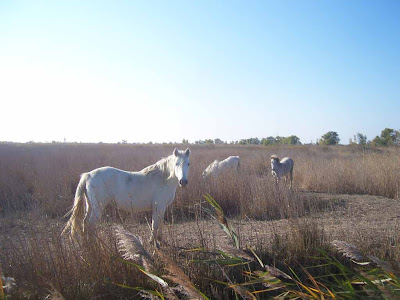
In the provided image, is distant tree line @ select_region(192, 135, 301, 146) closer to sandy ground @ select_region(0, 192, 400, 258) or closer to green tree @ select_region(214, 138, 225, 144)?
green tree @ select_region(214, 138, 225, 144)

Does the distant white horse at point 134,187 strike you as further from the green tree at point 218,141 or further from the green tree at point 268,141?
the green tree at point 218,141

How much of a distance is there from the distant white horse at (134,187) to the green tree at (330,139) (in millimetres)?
36685

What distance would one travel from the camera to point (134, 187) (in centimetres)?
476

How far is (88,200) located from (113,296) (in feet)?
7.89

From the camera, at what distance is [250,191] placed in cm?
698

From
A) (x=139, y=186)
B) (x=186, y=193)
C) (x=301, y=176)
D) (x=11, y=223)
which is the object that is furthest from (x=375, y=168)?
(x=11, y=223)

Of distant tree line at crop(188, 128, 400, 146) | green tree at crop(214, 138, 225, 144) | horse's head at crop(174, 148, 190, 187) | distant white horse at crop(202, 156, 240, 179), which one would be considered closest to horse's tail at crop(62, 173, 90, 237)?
horse's head at crop(174, 148, 190, 187)

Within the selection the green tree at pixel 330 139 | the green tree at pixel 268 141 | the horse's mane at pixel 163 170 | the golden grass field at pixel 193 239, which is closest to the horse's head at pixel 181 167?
the horse's mane at pixel 163 170

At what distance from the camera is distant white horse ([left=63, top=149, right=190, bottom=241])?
4.44 m

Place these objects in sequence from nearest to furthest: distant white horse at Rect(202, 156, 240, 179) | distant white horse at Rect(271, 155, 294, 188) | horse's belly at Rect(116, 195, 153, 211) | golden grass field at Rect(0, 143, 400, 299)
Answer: golden grass field at Rect(0, 143, 400, 299) → horse's belly at Rect(116, 195, 153, 211) → distant white horse at Rect(202, 156, 240, 179) → distant white horse at Rect(271, 155, 294, 188)

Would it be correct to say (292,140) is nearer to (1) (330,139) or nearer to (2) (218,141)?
(1) (330,139)

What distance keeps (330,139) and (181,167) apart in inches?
1489

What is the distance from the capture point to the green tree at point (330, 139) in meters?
37.5

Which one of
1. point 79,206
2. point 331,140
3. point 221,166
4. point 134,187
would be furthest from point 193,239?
point 331,140
